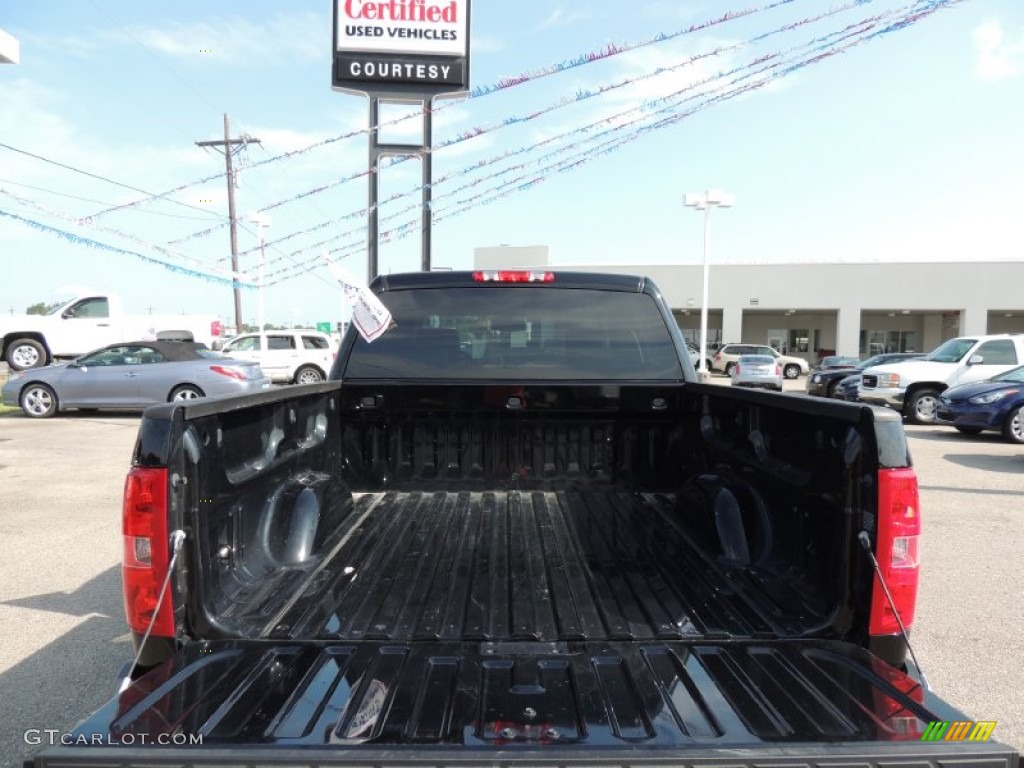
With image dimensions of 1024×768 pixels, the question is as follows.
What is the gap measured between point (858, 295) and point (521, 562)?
44.9m

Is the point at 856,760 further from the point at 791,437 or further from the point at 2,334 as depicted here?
the point at 2,334

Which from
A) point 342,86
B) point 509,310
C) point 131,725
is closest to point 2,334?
point 342,86

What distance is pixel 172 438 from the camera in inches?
73.8

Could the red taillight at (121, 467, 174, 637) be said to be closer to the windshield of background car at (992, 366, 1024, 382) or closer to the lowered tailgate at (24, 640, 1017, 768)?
the lowered tailgate at (24, 640, 1017, 768)

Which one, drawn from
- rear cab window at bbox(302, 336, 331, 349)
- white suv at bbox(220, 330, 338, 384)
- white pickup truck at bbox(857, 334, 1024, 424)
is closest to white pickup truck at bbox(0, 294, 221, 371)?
white suv at bbox(220, 330, 338, 384)

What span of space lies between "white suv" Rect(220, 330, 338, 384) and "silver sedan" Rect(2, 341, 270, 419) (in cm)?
679

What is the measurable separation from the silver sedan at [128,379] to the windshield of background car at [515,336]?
11.3 metres

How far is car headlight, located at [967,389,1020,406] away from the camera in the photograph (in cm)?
1149

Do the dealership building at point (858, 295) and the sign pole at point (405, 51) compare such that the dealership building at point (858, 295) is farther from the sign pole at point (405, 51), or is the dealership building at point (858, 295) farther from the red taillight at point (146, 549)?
the red taillight at point (146, 549)

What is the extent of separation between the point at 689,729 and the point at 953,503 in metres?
7.21

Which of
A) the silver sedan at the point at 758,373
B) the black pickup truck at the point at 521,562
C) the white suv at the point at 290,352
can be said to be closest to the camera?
the black pickup truck at the point at 521,562

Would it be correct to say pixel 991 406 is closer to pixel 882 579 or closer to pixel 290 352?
pixel 882 579

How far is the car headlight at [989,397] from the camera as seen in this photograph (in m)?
11.5

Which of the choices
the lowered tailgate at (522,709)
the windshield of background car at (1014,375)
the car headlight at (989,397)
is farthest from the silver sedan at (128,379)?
the windshield of background car at (1014,375)
